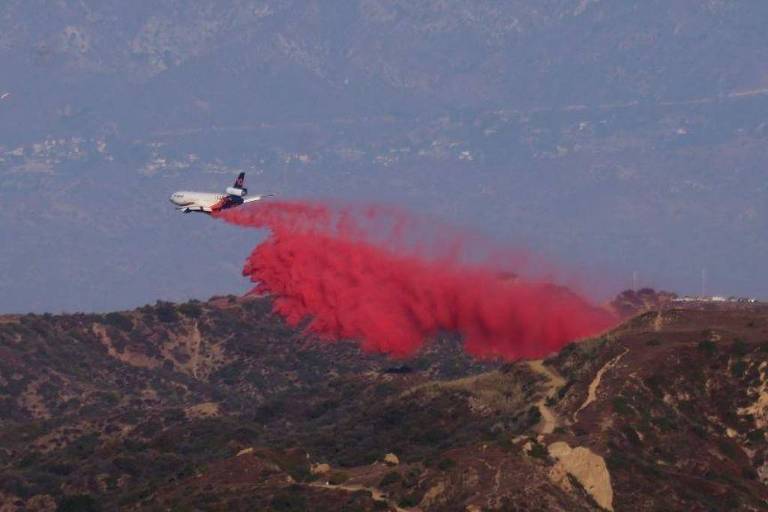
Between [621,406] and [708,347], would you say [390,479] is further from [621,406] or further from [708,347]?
[708,347]

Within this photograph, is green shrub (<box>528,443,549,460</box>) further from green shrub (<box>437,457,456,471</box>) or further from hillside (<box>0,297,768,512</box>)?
green shrub (<box>437,457,456,471</box>)

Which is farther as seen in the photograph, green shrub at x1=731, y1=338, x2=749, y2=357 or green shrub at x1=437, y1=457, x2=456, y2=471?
green shrub at x1=731, y1=338, x2=749, y2=357

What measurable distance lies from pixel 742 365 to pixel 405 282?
1513 inches

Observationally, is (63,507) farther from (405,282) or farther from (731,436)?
(731,436)

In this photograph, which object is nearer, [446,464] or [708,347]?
[446,464]

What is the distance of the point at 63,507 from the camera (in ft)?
541

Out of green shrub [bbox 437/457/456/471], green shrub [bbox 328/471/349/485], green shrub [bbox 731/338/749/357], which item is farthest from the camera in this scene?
green shrub [bbox 731/338/749/357]

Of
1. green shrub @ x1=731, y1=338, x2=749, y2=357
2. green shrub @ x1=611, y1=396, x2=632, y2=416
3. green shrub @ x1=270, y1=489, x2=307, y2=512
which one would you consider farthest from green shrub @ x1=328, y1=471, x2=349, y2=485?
green shrub @ x1=731, y1=338, x2=749, y2=357

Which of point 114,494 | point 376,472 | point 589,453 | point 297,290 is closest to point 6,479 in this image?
point 114,494

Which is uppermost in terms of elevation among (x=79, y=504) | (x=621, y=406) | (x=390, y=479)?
(x=621, y=406)

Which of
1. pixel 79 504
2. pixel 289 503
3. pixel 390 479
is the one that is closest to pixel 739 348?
pixel 390 479

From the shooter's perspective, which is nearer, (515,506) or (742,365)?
(515,506)

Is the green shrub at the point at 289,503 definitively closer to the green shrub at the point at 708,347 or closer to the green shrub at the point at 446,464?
the green shrub at the point at 446,464

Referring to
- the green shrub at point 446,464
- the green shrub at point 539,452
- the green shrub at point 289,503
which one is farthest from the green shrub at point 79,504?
the green shrub at point 539,452
